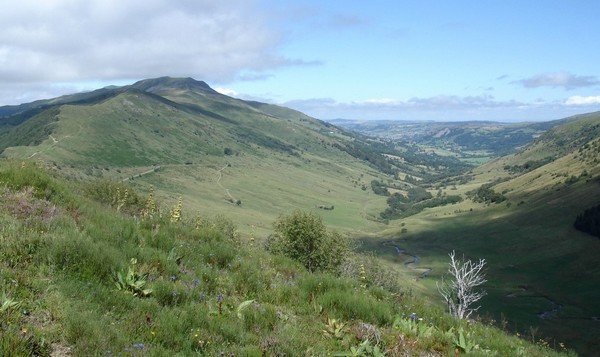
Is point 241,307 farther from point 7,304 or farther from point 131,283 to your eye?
point 7,304

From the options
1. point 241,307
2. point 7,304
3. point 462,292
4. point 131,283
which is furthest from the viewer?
point 462,292

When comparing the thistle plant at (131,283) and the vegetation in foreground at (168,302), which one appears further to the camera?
the thistle plant at (131,283)

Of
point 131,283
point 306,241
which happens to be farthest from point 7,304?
point 306,241

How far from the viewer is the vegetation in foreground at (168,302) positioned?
6.52 m

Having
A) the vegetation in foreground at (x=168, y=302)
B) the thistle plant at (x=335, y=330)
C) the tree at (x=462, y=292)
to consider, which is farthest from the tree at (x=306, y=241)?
the thistle plant at (x=335, y=330)

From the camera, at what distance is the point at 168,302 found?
8.41 m

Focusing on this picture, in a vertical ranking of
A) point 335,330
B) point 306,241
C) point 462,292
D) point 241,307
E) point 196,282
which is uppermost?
point 196,282

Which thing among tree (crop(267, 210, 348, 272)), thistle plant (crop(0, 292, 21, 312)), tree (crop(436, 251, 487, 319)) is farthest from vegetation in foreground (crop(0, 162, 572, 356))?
tree (crop(267, 210, 348, 272))

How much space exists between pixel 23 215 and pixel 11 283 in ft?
14.9

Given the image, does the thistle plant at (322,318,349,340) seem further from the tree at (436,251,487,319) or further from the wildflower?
the tree at (436,251,487,319)

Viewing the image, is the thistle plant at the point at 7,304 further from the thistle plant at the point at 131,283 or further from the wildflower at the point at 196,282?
the wildflower at the point at 196,282

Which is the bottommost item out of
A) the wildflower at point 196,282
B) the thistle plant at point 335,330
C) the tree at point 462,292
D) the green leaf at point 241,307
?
the tree at point 462,292

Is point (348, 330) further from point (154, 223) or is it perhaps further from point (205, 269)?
point (154, 223)

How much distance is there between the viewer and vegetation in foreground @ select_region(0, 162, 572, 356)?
257 inches
